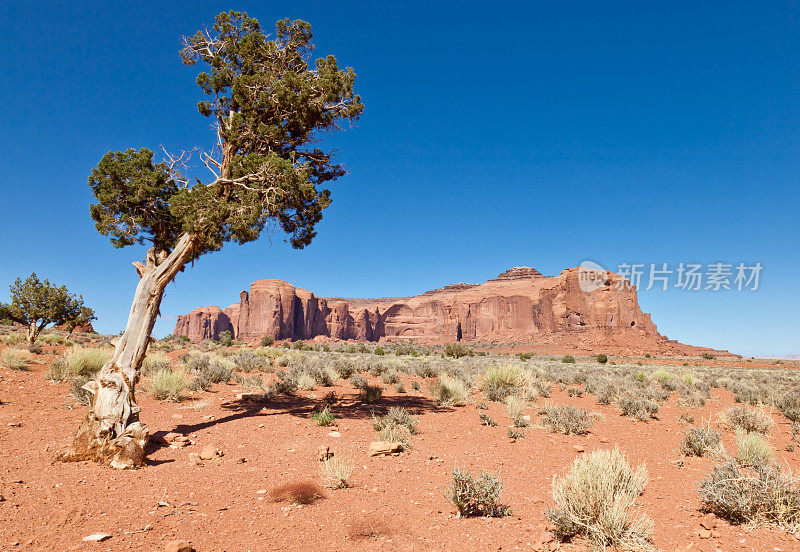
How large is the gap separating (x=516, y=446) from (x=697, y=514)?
10.9 ft

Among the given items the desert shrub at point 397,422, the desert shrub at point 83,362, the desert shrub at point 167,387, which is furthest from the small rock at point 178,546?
the desert shrub at point 83,362

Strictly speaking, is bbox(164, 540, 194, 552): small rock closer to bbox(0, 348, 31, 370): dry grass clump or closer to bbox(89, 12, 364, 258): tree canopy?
bbox(89, 12, 364, 258): tree canopy

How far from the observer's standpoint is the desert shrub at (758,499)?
159 inches

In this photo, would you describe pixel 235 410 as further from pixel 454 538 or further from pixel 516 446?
pixel 454 538

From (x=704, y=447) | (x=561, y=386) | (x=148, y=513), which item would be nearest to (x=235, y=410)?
(x=148, y=513)

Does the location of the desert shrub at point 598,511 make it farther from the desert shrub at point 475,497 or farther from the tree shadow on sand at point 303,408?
the tree shadow on sand at point 303,408

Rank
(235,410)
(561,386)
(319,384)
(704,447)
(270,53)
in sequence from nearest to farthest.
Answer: (704,447), (270,53), (235,410), (319,384), (561,386)

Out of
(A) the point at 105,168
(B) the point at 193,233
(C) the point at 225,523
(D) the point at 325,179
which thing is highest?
(D) the point at 325,179

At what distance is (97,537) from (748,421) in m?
12.5

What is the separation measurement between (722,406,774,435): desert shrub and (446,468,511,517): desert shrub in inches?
314

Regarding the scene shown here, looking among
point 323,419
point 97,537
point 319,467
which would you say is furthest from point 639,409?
point 97,537

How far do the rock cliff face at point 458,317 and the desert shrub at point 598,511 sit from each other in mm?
82110

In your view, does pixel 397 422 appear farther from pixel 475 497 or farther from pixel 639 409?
pixel 639 409

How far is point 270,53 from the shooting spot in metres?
9.04
